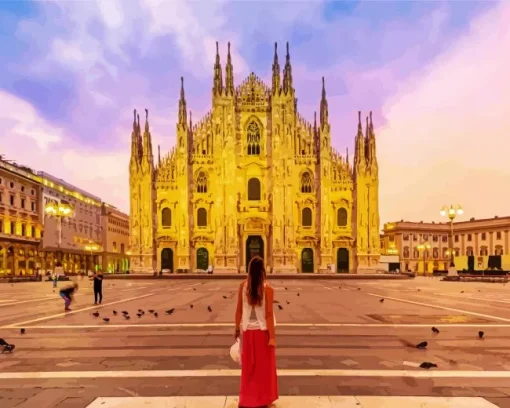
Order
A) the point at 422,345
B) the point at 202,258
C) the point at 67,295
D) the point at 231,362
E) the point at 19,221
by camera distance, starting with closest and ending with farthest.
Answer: the point at 231,362, the point at 422,345, the point at 67,295, the point at 202,258, the point at 19,221

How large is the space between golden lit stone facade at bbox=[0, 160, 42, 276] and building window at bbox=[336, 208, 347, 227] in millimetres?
36994

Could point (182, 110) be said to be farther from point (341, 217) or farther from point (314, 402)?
point (314, 402)

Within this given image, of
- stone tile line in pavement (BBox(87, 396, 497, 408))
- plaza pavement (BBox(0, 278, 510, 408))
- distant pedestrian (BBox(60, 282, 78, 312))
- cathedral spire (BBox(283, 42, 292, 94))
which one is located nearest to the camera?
stone tile line in pavement (BBox(87, 396, 497, 408))

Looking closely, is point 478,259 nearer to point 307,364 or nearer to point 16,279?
point 16,279

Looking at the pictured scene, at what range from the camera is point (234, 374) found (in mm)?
7125

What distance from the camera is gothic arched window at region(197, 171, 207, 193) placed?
57000 millimetres

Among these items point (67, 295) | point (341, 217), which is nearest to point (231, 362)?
point (67, 295)

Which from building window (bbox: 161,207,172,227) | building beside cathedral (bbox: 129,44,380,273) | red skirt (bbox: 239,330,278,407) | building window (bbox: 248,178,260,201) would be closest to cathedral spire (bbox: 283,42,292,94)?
building beside cathedral (bbox: 129,44,380,273)

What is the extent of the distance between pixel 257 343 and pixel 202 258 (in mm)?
51958

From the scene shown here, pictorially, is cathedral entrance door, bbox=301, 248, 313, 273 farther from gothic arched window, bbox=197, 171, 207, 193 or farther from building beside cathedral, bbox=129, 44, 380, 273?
gothic arched window, bbox=197, 171, 207, 193

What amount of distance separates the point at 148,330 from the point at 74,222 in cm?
7130

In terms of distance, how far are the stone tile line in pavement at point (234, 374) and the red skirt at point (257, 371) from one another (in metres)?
1.70

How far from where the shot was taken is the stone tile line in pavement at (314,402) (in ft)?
18.3

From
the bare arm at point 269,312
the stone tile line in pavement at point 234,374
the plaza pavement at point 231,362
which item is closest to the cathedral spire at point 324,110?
the plaza pavement at point 231,362
